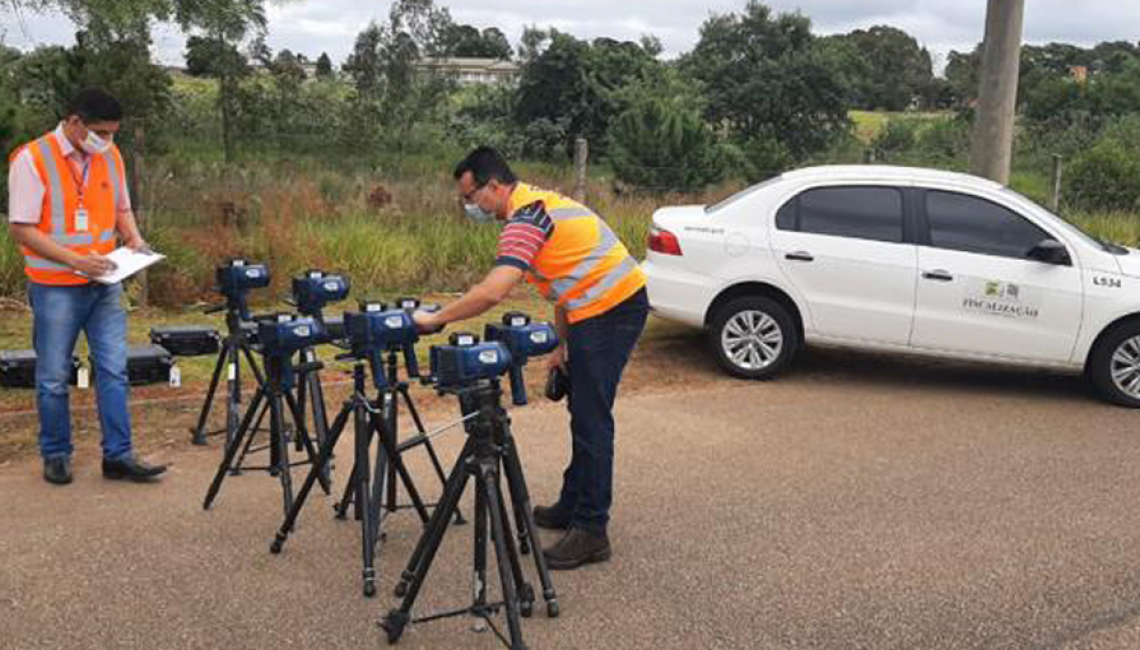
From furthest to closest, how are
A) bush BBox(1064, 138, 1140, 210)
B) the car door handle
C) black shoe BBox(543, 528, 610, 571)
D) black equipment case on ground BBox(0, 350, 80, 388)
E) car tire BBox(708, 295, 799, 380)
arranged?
bush BBox(1064, 138, 1140, 210), car tire BBox(708, 295, 799, 380), the car door handle, black equipment case on ground BBox(0, 350, 80, 388), black shoe BBox(543, 528, 610, 571)

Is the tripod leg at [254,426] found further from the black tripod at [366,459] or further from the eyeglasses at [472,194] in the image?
the eyeglasses at [472,194]

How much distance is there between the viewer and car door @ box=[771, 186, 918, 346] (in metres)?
8.13

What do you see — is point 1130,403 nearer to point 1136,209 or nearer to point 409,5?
point 1136,209

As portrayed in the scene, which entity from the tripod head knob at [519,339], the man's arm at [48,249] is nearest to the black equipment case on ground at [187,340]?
the man's arm at [48,249]

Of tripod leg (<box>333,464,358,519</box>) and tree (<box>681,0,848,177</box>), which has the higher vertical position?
tree (<box>681,0,848,177</box>)

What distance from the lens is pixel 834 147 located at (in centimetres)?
3047

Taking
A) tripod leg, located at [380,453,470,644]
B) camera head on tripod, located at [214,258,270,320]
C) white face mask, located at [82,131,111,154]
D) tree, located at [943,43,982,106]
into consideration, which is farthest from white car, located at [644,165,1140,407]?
tree, located at [943,43,982,106]

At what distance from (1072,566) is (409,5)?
28.2m

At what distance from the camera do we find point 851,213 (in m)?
8.33

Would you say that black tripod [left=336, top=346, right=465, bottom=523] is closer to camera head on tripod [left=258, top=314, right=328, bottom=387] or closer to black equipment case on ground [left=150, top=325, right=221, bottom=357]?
camera head on tripod [left=258, top=314, right=328, bottom=387]

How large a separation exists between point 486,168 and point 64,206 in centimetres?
240

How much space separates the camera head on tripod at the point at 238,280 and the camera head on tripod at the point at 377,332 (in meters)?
1.49

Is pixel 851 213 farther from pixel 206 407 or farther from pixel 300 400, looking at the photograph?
pixel 206 407

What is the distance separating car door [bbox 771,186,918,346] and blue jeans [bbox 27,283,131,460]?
4.70 meters
